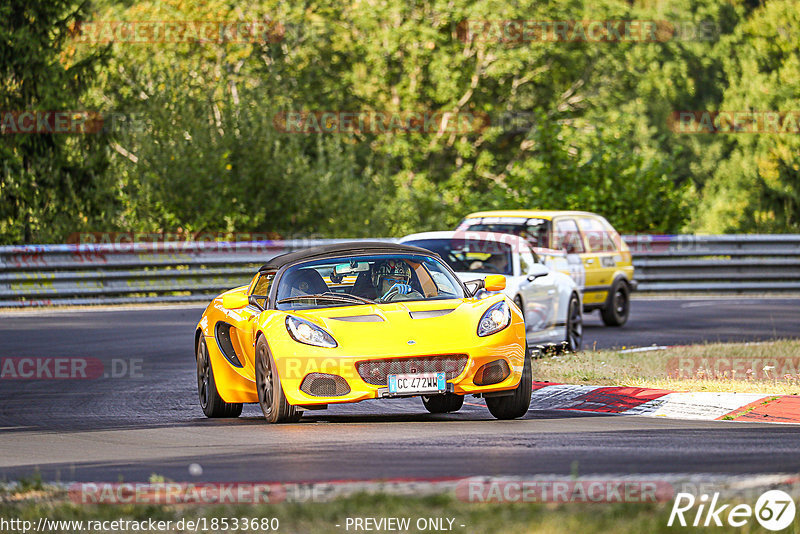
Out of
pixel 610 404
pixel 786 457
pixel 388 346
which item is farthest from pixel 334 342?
pixel 786 457

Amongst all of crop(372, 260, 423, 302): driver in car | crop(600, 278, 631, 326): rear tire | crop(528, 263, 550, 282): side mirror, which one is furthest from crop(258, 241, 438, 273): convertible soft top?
crop(600, 278, 631, 326): rear tire

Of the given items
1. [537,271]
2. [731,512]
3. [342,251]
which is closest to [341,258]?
[342,251]

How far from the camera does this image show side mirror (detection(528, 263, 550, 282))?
17141mm

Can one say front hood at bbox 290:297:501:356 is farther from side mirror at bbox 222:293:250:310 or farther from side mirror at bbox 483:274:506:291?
side mirror at bbox 222:293:250:310

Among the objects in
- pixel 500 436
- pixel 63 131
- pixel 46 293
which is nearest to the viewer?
pixel 500 436

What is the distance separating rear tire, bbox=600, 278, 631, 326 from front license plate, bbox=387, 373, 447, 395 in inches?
502

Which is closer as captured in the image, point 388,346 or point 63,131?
point 388,346

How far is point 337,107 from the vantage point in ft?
171

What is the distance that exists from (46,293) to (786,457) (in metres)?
20.0

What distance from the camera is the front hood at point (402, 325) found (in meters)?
10.6

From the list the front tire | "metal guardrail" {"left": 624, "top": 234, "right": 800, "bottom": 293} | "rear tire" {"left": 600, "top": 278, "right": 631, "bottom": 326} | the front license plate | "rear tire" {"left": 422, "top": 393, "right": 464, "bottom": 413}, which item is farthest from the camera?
"metal guardrail" {"left": 624, "top": 234, "right": 800, "bottom": 293}

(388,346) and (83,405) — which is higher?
(388,346)

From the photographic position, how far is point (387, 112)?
2052 inches

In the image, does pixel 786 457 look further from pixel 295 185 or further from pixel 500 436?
pixel 295 185
